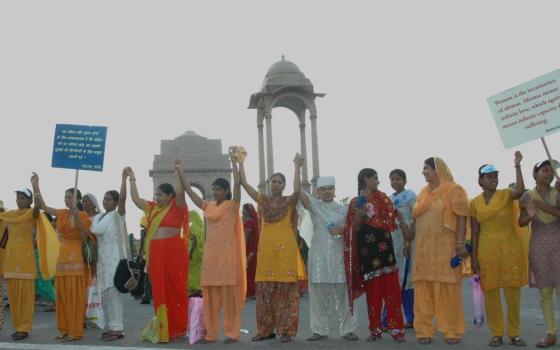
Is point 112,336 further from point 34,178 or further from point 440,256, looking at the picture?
point 440,256

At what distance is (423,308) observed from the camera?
5.48 m

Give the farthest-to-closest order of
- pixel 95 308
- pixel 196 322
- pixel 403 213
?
1. pixel 95 308
2. pixel 403 213
3. pixel 196 322

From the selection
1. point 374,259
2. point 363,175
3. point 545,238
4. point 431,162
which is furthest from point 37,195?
point 545,238

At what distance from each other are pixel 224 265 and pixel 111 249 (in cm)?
129

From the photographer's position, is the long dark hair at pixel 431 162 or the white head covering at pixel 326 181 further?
the white head covering at pixel 326 181

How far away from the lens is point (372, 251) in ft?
18.7

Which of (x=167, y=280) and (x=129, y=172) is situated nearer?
(x=167, y=280)

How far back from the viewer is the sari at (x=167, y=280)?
5.81 metres

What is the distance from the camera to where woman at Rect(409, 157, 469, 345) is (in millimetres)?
5406

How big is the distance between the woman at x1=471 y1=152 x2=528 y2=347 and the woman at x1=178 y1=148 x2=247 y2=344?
2.19 m

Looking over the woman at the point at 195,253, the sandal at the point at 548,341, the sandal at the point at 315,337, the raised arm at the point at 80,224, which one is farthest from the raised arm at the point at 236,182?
the woman at the point at 195,253

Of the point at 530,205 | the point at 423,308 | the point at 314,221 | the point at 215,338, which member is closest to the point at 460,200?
the point at 530,205

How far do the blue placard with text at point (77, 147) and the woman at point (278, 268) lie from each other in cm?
190

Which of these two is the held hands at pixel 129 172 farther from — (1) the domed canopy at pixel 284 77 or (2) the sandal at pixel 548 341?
(1) the domed canopy at pixel 284 77
